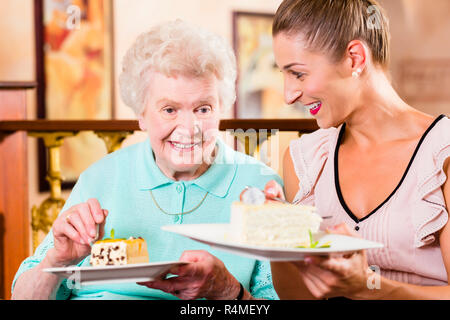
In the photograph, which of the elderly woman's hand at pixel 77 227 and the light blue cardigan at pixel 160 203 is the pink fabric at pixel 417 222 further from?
the elderly woman's hand at pixel 77 227

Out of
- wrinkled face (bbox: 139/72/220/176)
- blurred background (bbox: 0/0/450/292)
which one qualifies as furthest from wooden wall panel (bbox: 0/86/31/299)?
wrinkled face (bbox: 139/72/220/176)

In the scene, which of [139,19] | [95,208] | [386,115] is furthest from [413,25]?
[95,208]

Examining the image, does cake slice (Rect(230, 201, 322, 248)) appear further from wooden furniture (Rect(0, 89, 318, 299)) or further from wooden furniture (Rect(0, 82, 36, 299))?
wooden furniture (Rect(0, 82, 36, 299))

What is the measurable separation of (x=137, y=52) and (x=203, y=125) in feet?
0.74

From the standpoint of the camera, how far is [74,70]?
135 inches

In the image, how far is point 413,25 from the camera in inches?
237

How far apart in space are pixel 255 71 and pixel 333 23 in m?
3.42

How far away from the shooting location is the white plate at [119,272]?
914 millimetres

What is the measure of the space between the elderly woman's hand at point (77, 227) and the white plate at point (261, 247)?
0.19 metres

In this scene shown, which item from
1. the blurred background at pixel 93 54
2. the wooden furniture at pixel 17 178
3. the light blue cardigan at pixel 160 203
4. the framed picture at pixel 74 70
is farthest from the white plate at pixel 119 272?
the framed picture at pixel 74 70

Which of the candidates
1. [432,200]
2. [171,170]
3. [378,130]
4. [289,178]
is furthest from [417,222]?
[171,170]

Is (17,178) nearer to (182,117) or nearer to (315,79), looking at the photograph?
(182,117)

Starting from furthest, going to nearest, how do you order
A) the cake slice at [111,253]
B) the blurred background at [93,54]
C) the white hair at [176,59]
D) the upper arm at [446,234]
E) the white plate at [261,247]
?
the blurred background at [93,54]
the white hair at [176,59]
the upper arm at [446,234]
the cake slice at [111,253]
the white plate at [261,247]

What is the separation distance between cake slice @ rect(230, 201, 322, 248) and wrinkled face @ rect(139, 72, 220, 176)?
36cm
